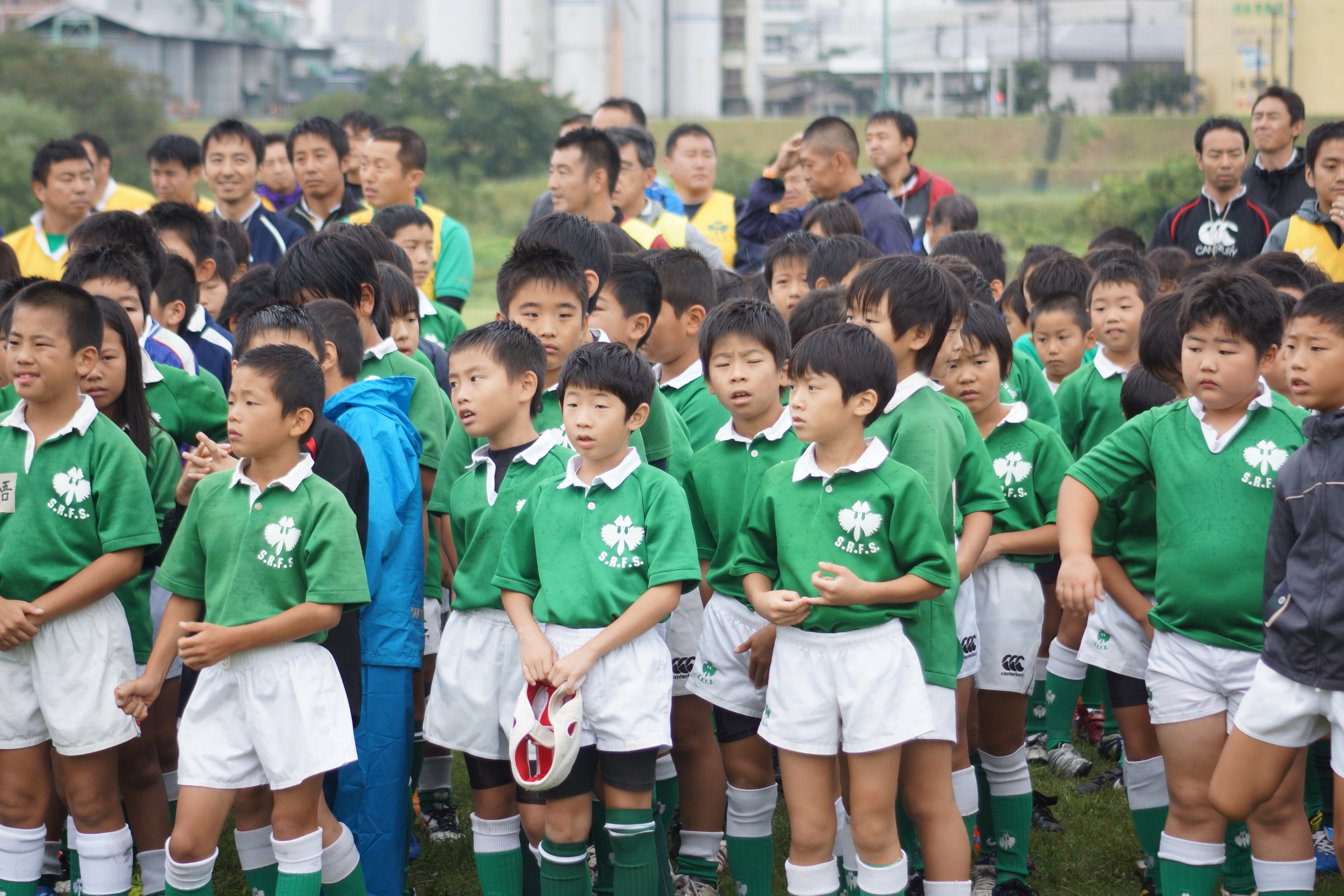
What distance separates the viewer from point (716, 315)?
347 centimetres

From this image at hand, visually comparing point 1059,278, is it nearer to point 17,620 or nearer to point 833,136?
point 833,136

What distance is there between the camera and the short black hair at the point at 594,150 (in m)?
5.65

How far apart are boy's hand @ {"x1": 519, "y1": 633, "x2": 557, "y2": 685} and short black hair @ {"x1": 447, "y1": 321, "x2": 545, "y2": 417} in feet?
2.13

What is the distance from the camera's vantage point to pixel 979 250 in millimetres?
5598

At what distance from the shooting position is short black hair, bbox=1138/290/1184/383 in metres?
3.35

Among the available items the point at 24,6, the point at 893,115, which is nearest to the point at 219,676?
the point at 893,115

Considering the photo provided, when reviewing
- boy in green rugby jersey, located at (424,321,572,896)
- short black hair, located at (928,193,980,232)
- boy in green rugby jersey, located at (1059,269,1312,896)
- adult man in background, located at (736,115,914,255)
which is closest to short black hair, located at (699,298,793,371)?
boy in green rugby jersey, located at (424,321,572,896)

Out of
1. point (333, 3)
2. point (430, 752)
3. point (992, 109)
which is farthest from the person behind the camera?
point (333, 3)

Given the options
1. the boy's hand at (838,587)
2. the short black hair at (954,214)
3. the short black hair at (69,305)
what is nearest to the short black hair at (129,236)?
the short black hair at (69,305)

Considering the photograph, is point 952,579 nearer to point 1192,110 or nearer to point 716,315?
point 716,315

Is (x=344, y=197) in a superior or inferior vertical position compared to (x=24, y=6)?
inferior

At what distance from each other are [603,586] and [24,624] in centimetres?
137

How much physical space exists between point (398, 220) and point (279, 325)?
204 centimetres

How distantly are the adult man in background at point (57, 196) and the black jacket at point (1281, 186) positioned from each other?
230 inches
